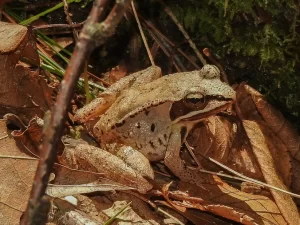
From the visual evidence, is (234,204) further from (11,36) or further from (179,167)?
(11,36)

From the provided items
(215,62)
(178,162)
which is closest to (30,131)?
(178,162)

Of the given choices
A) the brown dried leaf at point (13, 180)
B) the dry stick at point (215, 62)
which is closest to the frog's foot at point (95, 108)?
the brown dried leaf at point (13, 180)

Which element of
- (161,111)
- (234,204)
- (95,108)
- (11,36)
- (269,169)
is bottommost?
(234,204)

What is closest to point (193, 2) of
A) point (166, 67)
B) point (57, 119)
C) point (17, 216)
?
point (166, 67)

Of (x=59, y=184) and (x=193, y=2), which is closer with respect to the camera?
(x=59, y=184)

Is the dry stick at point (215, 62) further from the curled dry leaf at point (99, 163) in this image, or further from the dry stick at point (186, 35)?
the curled dry leaf at point (99, 163)

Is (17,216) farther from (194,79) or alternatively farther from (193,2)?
(193,2)

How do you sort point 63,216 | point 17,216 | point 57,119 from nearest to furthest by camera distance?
point 57,119, point 17,216, point 63,216
